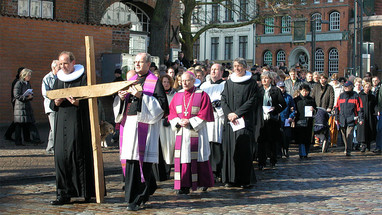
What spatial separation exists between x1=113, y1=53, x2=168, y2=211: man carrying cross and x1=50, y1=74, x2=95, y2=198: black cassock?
48 cm

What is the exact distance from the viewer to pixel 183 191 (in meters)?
A: 9.30

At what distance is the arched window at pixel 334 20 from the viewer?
5944 cm

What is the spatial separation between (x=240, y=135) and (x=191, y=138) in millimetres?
1215

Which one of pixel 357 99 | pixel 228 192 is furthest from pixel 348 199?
pixel 357 99

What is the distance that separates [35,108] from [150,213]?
470 inches

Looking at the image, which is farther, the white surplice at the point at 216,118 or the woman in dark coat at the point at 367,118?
the woman in dark coat at the point at 367,118

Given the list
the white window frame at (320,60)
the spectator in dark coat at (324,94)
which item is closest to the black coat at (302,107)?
the spectator in dark coat at (324,94)

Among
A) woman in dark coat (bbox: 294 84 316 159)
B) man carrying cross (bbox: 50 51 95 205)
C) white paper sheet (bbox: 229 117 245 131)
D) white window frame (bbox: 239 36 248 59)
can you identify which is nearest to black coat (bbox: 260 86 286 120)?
woman in dark coat (bbox: 294 84 316 159)

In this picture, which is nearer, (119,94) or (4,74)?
(119,94)

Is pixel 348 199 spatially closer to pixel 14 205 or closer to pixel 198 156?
pixel 198 156

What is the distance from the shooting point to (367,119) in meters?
16.7

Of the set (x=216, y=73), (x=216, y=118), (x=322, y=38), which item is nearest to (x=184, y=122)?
(x=216, y=118)

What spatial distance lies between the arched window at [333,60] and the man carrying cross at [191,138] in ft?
171

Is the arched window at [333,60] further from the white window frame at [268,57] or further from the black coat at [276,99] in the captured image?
the black coat at [276,99]
